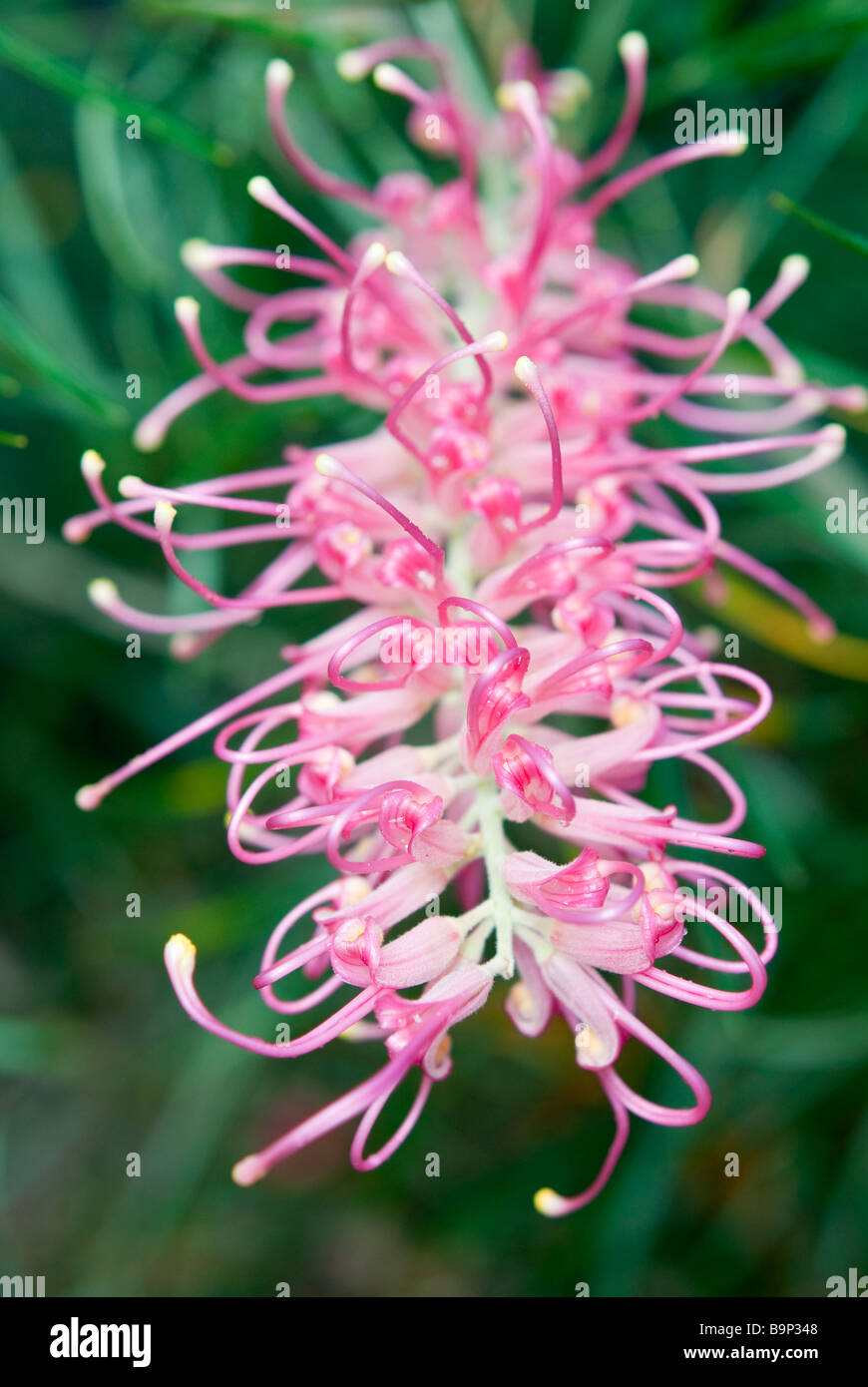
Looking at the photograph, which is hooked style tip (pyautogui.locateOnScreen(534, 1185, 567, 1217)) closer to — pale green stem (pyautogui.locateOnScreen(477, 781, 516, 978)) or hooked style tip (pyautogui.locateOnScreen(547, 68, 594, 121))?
pale green stem (pyautogui.locateOnScreen(477, 781, 516, 978))

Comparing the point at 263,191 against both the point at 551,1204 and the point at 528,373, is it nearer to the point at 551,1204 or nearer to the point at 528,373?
the point at 528,373

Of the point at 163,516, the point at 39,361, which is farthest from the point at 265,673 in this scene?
the point at 163,516

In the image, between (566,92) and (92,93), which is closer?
(92,93)

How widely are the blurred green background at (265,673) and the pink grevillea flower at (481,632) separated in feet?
0.43

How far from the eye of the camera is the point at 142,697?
1112mm

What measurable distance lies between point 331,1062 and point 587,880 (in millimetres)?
932

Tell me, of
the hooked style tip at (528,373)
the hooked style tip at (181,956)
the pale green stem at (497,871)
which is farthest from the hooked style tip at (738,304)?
the hooked style tip at (181,956)

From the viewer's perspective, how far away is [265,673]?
107 centimetres

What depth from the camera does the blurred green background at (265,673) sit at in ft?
2.79

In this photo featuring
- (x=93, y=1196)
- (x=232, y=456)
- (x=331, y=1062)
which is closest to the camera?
(x=232, y=456)

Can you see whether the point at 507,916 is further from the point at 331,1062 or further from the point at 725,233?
the point at 331,1062

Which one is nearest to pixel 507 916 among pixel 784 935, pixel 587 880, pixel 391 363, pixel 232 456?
pixel 587 880

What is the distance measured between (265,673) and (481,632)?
0.61 metres

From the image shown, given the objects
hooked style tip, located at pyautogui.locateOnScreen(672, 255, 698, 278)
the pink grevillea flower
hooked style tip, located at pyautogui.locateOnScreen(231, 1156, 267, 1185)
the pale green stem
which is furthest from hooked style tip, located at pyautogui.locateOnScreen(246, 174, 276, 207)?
hooked style tip, located at pyautogui.locateOnScreen(231, 1156, 267, 1185)
